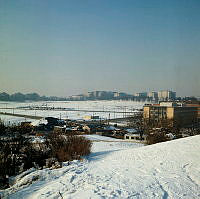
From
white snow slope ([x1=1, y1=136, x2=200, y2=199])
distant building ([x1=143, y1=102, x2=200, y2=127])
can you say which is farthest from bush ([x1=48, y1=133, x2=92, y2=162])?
distant building ([x1=143, y1=102, x2=200, y2=127])

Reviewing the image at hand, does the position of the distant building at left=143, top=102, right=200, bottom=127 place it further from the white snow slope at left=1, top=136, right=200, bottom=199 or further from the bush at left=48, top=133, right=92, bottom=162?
the white snow slope at left=1, top=136, right=200, bottom=199

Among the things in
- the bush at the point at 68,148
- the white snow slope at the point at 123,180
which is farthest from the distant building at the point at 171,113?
the white snow slope at the point at 123,180

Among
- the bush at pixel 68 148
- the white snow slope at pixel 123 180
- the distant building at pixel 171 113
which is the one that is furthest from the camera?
the distant building at pixel 171 113

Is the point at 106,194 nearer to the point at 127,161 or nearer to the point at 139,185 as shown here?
the point at 139,185

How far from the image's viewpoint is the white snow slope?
4137 millimetres

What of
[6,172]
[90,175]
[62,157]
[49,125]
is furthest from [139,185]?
[49,125]

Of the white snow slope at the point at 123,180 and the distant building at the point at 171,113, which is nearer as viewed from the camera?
the white snow slope at the point at 123,180

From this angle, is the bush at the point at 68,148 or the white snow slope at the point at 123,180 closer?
the white snow slope at the point at 123,180

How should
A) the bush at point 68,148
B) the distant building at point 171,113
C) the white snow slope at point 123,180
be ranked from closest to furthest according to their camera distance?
1. the white snow slope at point 123,180
2. the bush at point 68,148
3. the distant building at point 171,113

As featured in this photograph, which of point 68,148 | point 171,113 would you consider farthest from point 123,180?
point 171,113

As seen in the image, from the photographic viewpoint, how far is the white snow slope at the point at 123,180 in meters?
4.14

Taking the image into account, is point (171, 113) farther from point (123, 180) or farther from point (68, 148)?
point (123, 180)

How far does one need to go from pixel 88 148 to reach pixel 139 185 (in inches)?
181

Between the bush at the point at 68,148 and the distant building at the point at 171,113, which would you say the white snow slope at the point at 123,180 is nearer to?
the bush at the point at 68,148
